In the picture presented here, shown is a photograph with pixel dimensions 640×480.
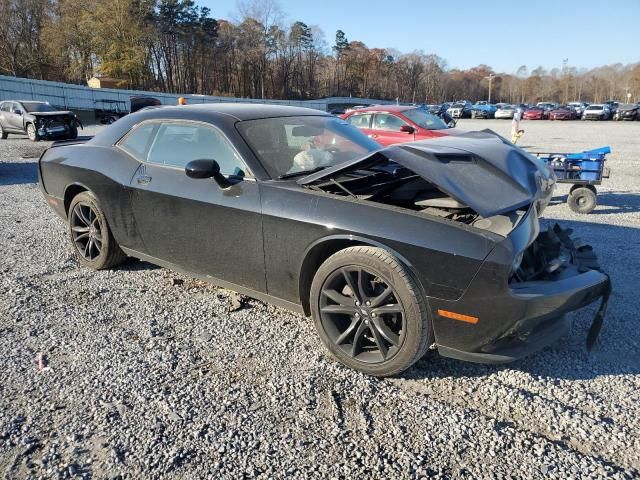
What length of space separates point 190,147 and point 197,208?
1.83ft

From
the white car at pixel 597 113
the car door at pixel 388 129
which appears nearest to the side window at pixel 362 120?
the car door at pixel 388 129

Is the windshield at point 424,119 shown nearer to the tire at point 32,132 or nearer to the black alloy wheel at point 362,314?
the black alloy wheel at point 362,314

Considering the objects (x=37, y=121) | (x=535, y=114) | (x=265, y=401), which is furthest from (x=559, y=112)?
(x=265, y=401)

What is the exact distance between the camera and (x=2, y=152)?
46.3 feet

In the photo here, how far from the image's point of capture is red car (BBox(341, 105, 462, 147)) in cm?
999

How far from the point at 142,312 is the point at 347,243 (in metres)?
1.82

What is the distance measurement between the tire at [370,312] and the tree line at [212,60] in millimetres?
62494

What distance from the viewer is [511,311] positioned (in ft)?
7.80

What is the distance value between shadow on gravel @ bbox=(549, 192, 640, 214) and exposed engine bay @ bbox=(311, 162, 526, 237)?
5.51m

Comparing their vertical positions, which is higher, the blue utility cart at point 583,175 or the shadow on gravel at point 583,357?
the blue utility cart at point 583,175

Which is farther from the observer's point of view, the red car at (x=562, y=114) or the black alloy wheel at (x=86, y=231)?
the red car at (x=562, y=114)

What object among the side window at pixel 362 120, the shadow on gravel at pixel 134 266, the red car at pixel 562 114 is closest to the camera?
the shadow on gravel at pixel 134 266

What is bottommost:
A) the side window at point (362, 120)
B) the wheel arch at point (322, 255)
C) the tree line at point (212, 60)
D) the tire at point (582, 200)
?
the tire at point (582, 200)

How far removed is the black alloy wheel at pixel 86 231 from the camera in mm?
4340
